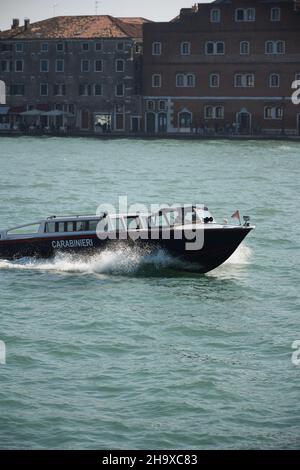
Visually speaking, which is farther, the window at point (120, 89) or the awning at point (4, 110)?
the awning at point (4, 110)

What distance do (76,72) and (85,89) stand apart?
1.41m

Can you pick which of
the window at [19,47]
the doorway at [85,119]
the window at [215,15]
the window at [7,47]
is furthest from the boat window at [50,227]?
the window at [7,47]

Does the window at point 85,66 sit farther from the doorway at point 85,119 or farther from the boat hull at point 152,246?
the boat hull at point 152,246

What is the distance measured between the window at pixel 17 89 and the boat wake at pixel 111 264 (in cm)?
6034

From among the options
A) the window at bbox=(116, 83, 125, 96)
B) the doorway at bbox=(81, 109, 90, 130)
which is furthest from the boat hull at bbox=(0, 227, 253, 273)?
the doorway at bbox=(81, 109, 90, 130)

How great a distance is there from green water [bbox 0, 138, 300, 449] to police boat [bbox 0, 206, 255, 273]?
32 cm

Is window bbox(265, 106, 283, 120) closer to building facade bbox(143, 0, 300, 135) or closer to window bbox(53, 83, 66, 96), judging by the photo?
building facade bbox(143, 0, 300, 135)

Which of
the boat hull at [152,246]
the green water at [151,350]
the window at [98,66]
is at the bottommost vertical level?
the green water at [151,350]

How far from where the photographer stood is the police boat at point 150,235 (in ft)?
72.2

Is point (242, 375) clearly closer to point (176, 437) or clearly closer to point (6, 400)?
point (176, 437)

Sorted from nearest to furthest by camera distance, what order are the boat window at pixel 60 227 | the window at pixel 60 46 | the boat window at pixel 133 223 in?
the boat window at pixel 133 223 → the boat window at pixel 60 227 → the window at pixel 60 46

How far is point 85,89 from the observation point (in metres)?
80.1

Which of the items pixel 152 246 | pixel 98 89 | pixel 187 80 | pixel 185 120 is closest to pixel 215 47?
pixel 187 80

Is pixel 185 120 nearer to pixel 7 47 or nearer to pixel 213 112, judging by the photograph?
pixel 213 112
